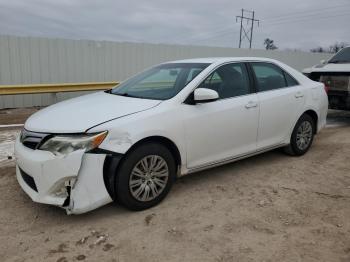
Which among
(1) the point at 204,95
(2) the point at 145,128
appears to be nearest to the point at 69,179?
(2) the point at 145,128

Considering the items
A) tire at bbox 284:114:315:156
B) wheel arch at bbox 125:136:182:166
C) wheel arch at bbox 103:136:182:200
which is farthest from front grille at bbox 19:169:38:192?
tire at bbox 284:114:315:156

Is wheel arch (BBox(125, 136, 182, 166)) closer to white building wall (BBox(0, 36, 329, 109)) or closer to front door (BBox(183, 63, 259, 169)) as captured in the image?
front door (BBox(183, 63, 259, 169))

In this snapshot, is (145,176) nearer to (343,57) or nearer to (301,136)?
(301,136)

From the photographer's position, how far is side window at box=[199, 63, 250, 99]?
4.34 m

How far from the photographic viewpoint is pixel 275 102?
4.89 m

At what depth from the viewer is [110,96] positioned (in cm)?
446

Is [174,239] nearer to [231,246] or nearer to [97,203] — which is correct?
[231,246]

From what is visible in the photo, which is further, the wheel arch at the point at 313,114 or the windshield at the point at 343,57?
the windshield at the point at 343,57

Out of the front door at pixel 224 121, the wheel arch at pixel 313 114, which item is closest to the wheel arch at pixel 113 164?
the front door at pixel 224 121

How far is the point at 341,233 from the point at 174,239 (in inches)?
59.7

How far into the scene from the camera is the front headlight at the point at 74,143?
3.29 meters

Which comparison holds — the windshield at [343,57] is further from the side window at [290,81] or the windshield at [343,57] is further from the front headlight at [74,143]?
the front headlight at [74,143]

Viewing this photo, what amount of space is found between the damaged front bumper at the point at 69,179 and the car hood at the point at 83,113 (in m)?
0.27

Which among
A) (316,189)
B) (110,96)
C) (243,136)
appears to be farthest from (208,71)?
(316,189)
